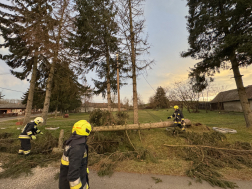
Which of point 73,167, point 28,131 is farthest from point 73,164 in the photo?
point 28,131

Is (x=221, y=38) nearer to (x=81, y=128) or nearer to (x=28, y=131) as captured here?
(x=81, y=128)

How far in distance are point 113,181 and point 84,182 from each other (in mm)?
1582

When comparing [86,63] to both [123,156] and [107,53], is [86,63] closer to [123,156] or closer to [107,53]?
[107,53]

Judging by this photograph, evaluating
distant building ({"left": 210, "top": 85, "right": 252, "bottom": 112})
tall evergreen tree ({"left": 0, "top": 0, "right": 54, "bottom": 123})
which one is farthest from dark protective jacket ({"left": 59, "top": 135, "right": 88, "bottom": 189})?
distant building ({"left": 210, "top": 85, "right": 252, "bottom": 112})

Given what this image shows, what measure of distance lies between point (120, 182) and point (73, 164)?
7.00 ft

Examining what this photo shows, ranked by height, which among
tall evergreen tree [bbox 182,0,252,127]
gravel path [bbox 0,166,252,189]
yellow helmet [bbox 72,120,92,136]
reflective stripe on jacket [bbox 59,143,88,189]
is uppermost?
tall evergreen tree [bbox 182,0,252,127]

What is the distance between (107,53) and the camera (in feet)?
32.8

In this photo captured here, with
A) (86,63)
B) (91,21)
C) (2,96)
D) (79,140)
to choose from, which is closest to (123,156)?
(79,140)

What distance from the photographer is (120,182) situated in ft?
11.1

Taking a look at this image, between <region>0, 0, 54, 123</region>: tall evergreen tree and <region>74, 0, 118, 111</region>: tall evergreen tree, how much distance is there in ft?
8.74

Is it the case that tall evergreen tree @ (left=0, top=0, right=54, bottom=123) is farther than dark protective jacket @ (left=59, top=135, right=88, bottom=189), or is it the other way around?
tall evergreen tree @ (left=0, top=0, right=54, bottom=123)

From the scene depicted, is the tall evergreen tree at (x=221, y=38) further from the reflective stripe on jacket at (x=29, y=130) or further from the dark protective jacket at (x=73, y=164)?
the reflective stripe on jacket at (x=29, y=130)

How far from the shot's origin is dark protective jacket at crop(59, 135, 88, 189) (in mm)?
1878

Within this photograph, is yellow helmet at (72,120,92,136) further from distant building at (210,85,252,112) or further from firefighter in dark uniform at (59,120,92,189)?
Answer: distant building at (210,85,252,112)
